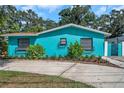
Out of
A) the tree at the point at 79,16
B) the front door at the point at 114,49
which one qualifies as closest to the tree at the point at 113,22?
the tree at the point at 79,16

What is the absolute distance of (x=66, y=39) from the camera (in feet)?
76.5

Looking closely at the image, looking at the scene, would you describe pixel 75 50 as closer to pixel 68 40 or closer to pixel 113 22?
pixel 68 40

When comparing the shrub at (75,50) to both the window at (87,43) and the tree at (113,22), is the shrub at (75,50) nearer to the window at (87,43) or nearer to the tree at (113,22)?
the window at (87,43)

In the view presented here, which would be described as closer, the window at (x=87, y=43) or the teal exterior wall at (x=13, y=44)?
the window at (x=87, y=43)

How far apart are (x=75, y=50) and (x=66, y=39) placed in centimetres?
194

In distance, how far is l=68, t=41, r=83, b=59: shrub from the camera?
21.7m

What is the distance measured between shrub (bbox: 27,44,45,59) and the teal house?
140 centimetres

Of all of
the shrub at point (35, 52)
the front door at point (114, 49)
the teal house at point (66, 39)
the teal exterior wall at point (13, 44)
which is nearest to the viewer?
the shrub at point (35, 52)

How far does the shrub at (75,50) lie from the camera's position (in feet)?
71.1

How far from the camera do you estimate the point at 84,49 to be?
23.1m

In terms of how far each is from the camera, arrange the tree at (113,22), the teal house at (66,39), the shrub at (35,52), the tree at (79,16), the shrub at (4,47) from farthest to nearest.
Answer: the tree at (79,16), the tree at (113,22), the shrub at (4,47), the teal house at (66,39), the shrub at (35,52)

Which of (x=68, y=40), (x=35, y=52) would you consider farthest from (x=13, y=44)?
(x=68, y=40)
